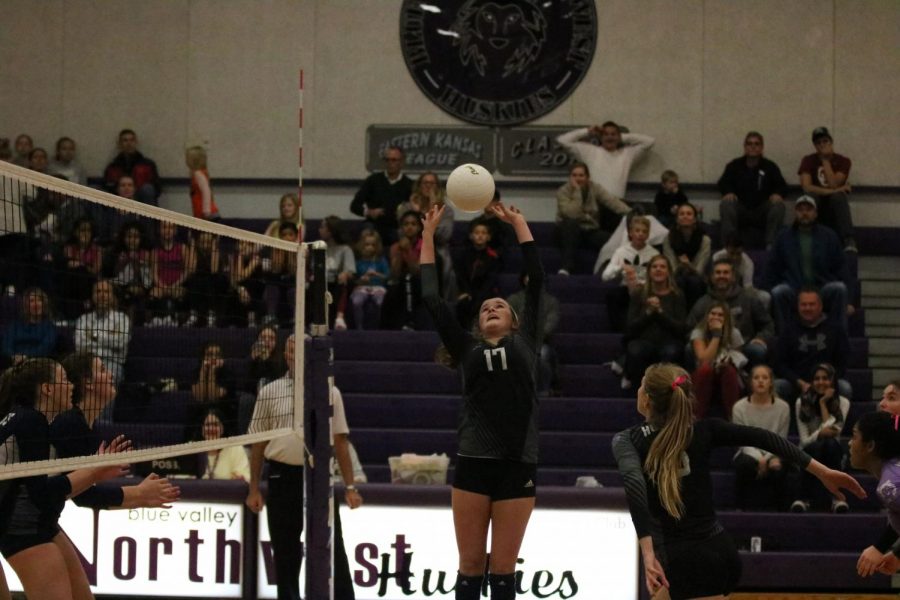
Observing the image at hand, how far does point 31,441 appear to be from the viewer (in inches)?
256

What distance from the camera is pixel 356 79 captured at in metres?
17.5

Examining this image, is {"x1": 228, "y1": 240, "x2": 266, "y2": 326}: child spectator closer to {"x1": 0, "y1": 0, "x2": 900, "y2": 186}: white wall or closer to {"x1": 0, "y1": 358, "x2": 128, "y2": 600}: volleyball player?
{"x1": 0, "y1": 0, "x2": 900, "y2": 186}: white wall

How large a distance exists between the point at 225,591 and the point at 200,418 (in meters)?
1.38

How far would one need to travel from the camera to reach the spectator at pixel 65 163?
1672 centimetres

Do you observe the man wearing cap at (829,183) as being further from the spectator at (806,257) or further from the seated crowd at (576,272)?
the spectator at (806,257)

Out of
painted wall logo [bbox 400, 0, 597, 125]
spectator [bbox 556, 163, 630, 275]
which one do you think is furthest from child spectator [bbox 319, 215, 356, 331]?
painted wall logo [bbox 400, 0, 597, 125]

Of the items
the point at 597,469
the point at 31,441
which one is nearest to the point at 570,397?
the point at 597,469

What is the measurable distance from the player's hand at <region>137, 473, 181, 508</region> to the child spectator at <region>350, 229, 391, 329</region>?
7.45 m

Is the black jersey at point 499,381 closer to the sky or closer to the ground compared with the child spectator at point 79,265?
closer to the ground

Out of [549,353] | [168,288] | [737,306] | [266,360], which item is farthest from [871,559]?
[737,306]

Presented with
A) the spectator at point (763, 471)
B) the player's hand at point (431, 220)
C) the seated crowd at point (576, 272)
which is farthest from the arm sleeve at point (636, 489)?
the spectator at point (763, 471)

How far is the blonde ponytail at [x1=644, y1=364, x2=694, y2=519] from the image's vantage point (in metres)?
5.95

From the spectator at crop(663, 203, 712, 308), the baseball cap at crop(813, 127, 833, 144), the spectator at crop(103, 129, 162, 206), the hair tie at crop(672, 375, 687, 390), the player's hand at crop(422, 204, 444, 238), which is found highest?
the baseball cap at crop(813, 127, 833, 144)

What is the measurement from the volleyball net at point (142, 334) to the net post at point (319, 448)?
0.29ft
